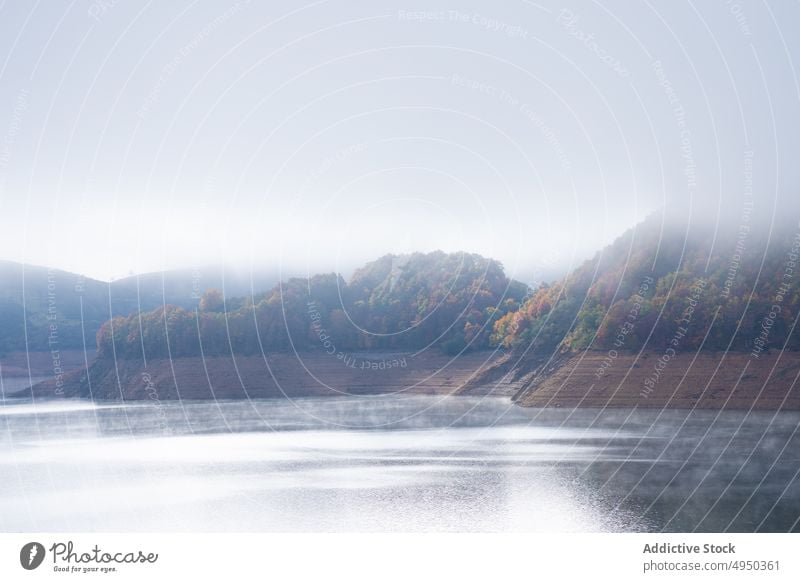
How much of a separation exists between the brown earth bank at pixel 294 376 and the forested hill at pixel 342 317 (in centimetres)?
176

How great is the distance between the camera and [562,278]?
8875 cm

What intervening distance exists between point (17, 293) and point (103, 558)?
8189 cm

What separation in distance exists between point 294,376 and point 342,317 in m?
12.9

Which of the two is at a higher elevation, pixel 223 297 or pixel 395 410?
pixel 223 297

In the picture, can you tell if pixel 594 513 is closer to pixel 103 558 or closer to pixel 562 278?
pixel 103 558

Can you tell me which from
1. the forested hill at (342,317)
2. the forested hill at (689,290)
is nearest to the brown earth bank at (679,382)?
the forested hill at (689,290)

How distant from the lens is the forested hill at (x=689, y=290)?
6919 centimetres

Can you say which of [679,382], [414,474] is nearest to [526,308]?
[679,382]

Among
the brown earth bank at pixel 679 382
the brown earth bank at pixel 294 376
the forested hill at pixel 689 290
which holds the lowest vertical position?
the brown earth bank at pixel 679 382

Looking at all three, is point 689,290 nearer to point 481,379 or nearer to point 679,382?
point 679,382

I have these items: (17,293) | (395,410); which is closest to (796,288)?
(395,410)

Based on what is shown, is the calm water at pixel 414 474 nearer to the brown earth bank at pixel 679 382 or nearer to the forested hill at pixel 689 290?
the brown earth bank at pixel 679 382

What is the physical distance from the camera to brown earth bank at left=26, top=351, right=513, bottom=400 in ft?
302

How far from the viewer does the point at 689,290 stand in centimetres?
7288
